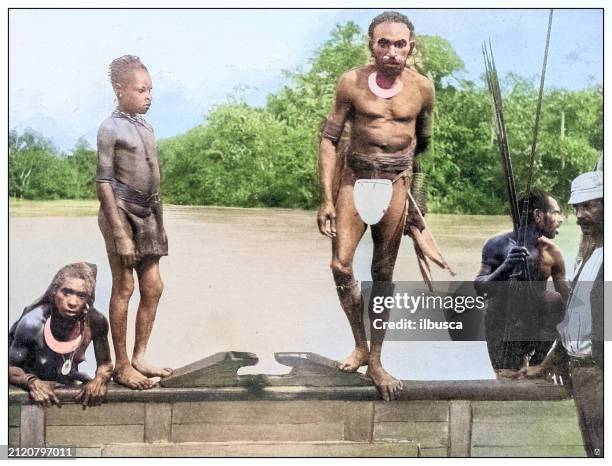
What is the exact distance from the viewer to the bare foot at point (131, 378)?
5.36 m

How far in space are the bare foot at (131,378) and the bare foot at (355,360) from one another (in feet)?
3.43

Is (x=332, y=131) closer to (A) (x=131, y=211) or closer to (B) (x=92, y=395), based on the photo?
(A) (x=131, y=211)

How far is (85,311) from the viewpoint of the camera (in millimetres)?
5391

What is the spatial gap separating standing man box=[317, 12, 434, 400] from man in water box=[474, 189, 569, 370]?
22.3 inches

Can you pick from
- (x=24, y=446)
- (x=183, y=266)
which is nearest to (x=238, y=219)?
(x=183, y=266)

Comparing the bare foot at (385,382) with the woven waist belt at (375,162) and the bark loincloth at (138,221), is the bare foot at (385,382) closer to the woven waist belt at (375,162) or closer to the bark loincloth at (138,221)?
the woven waist belt at (375,162)

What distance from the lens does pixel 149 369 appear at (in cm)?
541

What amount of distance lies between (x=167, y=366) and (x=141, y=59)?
1703 mm

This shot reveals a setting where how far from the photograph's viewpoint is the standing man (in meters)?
5.40

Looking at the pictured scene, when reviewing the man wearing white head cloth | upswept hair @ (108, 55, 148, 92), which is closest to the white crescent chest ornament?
the man wearing white head cloth

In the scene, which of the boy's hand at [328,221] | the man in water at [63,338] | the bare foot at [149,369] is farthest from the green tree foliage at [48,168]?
the boy's hand at [328,221]

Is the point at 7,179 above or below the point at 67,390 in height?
above

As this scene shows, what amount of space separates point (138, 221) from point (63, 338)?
760 millimetres

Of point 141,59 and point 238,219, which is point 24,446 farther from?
point 141,59
